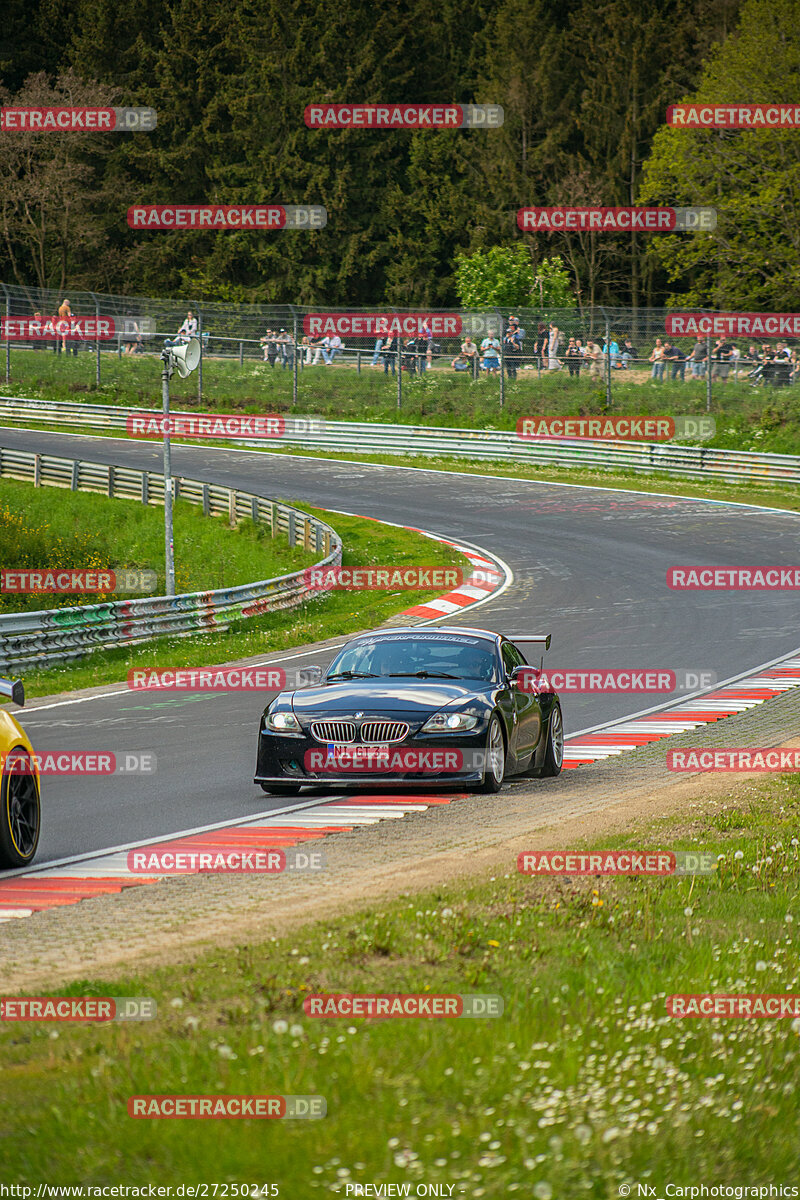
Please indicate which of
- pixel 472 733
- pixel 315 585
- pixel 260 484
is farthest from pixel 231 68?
pixel 472 733

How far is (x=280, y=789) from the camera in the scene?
40.4 ft

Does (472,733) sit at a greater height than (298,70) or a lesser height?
lesser

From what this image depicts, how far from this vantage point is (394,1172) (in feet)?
13.4

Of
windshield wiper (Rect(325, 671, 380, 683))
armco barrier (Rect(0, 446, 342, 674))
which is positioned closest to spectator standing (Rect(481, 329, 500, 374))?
armco barrier (Rect(0, 446, 342, 674))

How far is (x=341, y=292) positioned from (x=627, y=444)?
38.3 metres

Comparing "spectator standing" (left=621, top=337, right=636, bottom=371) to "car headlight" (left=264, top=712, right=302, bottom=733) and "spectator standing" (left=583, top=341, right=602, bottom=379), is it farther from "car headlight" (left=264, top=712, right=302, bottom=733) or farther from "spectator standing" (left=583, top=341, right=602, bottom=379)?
"car headlight" (left=264, top=712, right=302, bottom=733)

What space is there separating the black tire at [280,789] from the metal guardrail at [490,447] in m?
31.2

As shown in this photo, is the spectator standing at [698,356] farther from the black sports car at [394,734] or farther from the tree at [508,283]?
the black sports car at [394,734]

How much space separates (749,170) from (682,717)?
49221 mm

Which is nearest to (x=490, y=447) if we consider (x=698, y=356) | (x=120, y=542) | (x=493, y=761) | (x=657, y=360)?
(x=657, y=360)

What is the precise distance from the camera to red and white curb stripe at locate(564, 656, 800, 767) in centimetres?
1538

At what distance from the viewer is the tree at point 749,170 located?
200 ft

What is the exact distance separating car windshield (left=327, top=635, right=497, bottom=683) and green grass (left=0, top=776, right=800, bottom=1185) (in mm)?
5729

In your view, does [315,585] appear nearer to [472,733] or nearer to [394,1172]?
[472,733]
